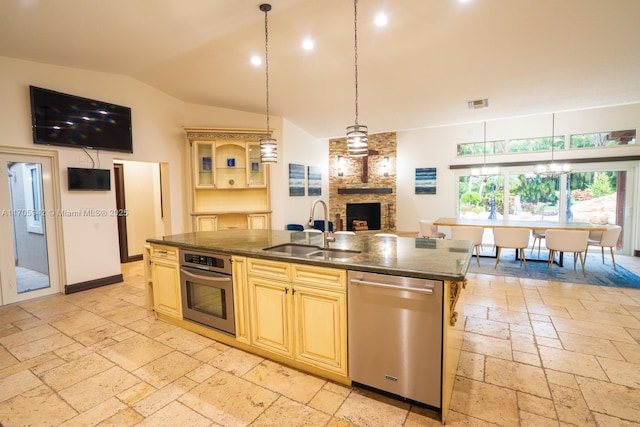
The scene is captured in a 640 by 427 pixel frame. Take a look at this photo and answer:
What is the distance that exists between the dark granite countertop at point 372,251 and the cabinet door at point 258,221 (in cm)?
240

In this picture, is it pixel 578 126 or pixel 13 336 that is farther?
pixel 578 126

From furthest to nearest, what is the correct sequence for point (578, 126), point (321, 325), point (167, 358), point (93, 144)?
point (578, 126) < point (93, 144) < point (167, 358) < point (321, 325)

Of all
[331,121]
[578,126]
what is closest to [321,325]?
[331,121]

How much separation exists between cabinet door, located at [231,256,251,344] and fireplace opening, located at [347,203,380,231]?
6.62 m

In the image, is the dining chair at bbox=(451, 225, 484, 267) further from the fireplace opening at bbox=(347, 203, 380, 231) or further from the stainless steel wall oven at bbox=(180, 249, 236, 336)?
the stainless steel wall oven at bbox=(180, 249, 236, 336)

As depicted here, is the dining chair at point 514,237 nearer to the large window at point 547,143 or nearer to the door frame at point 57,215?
the large window at point 547,143

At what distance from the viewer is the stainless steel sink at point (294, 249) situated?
2.63m

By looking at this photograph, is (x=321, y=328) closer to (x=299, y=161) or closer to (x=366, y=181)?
(x=299, y=161)

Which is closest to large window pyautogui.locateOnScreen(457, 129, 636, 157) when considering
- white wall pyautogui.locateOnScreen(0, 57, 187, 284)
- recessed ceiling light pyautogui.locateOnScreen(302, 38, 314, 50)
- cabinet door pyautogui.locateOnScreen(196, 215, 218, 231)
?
recessed ceiling light pyautogui.locateOnScreen(302, 38, 314, 50)

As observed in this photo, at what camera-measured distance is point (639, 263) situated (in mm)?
5594

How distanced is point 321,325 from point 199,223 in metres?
4.27

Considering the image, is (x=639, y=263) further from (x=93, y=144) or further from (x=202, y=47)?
(x=93, y=144)

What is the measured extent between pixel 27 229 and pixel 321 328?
4396mm

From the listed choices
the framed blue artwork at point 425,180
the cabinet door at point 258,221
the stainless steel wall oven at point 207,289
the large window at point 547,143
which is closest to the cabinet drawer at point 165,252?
the stainless steel wall oven at point 207,289
